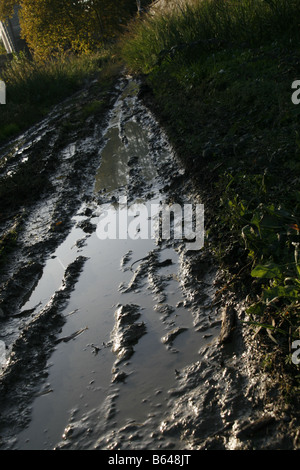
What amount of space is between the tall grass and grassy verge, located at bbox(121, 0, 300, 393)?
24 mm

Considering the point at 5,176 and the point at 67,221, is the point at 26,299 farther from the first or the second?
the point at 5,176

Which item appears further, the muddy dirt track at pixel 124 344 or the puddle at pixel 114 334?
the puddle at pixel 114 334

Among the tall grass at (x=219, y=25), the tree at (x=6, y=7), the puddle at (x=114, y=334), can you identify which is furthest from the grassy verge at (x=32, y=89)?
the tree at (x=6, y=7)

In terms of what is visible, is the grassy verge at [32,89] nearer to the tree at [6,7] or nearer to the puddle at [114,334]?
the puddle at [114,334]

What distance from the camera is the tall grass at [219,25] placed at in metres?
7.90

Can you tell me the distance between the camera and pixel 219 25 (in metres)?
9.48

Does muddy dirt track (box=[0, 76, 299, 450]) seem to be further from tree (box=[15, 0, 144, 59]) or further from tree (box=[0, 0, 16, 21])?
tree (box=[0, 0, 16, 21])

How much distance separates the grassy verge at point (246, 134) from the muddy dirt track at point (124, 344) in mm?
193

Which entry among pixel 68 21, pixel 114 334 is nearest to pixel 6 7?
pixel 68 21

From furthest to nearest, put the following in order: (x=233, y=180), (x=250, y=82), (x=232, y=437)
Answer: (x=250, y=82) → (x=233, y=180) → (x=232, y=437)

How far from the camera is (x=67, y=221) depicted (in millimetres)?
5039
